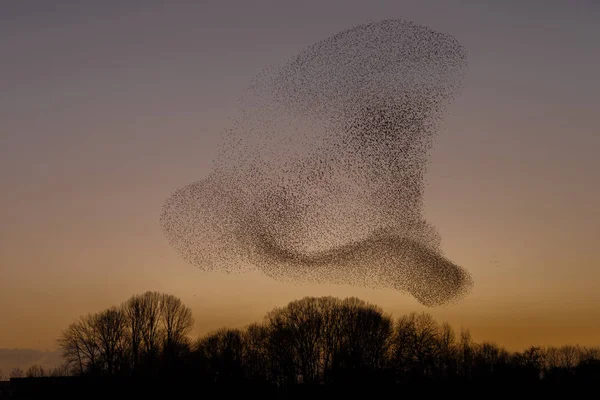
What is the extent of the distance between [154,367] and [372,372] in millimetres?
37906

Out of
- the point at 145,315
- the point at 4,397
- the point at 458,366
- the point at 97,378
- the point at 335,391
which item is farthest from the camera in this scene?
the point at 4,397

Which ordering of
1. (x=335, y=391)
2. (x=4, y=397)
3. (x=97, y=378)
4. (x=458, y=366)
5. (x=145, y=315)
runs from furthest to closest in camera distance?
1. (x=4, y=397)
2. (x=458, y=366)
3. (x=145, y=315)
4. (x=97, y=378)
5. (x=335, y=391)

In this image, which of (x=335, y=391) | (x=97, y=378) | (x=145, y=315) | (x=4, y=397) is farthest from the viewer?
(x=4, y=397)

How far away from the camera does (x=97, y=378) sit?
120500mm

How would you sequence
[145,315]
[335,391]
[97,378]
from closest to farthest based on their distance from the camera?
[335,391]
[97,378]
[145,315]

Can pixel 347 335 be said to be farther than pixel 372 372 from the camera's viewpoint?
Yes

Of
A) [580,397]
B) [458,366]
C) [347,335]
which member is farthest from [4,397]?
[580,397]

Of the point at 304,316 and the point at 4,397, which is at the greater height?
the point at 304,316

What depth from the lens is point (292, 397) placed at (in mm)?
114938

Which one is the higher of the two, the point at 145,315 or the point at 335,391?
the point at 145,315

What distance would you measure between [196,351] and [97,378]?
2012cm

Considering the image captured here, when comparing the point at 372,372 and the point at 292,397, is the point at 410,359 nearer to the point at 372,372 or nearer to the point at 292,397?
the point at 372,372

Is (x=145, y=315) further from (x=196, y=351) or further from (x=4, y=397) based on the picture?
(x=4, y=397)

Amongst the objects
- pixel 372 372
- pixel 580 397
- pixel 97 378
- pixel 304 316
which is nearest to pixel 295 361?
pixel 304 316
